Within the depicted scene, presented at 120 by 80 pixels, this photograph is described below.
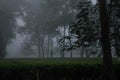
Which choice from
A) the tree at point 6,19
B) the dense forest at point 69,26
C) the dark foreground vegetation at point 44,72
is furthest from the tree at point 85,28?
the tree at point 6,19

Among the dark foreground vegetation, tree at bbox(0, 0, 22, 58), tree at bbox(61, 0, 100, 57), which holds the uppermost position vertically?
tree at bbox(0, 0, 22, 58)

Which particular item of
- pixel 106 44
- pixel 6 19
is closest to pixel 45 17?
pixel 6 19

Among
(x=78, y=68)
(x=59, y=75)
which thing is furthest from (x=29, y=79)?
(x=78, y=68)

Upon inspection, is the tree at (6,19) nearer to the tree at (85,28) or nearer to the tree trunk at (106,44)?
the tree at (85,28)

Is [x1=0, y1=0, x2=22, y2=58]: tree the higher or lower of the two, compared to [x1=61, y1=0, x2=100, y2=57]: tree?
higher

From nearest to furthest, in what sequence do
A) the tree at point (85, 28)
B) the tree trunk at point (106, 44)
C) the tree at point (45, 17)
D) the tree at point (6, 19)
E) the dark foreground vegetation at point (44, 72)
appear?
the tree trunk at point (106, 44) → the tree at point (85, 28) → the dark foreground vegetation at point (44, 72) → the tree at point (6, 19) → the tree at point (45, 17)

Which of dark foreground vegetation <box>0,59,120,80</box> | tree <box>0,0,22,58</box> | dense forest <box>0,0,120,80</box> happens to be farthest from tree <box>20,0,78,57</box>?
dark foreground vegetation <box>0,59,120,80</box>

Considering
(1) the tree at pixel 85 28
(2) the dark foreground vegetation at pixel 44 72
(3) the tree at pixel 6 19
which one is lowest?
(2) the dark foreground vegetation at pixel 44 72

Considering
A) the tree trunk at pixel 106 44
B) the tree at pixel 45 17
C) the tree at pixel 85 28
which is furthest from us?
the tree at pixel 45 17

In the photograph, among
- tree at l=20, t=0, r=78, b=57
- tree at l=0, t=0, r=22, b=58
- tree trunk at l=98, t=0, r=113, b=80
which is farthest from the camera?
tree at l=20, t=0, r=78, b=57

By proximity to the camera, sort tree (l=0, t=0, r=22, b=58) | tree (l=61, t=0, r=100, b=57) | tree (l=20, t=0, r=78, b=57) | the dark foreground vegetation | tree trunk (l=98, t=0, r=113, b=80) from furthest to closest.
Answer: tree (l=20, t=0, r=78, b=57) < tree (l=0, t=0, r=22, b=58) < the dark foreground vegetation < tree (l=61, t=0, r=100, b=57) < tree trunk (l=98, t=0, r=113, b=80)

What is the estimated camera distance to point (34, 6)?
188 feet

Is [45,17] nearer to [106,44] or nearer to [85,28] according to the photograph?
[85,28]

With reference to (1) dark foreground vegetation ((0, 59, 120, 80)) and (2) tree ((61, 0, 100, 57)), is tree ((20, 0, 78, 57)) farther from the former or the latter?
(2) tree ((61, 0, 100, 57))
